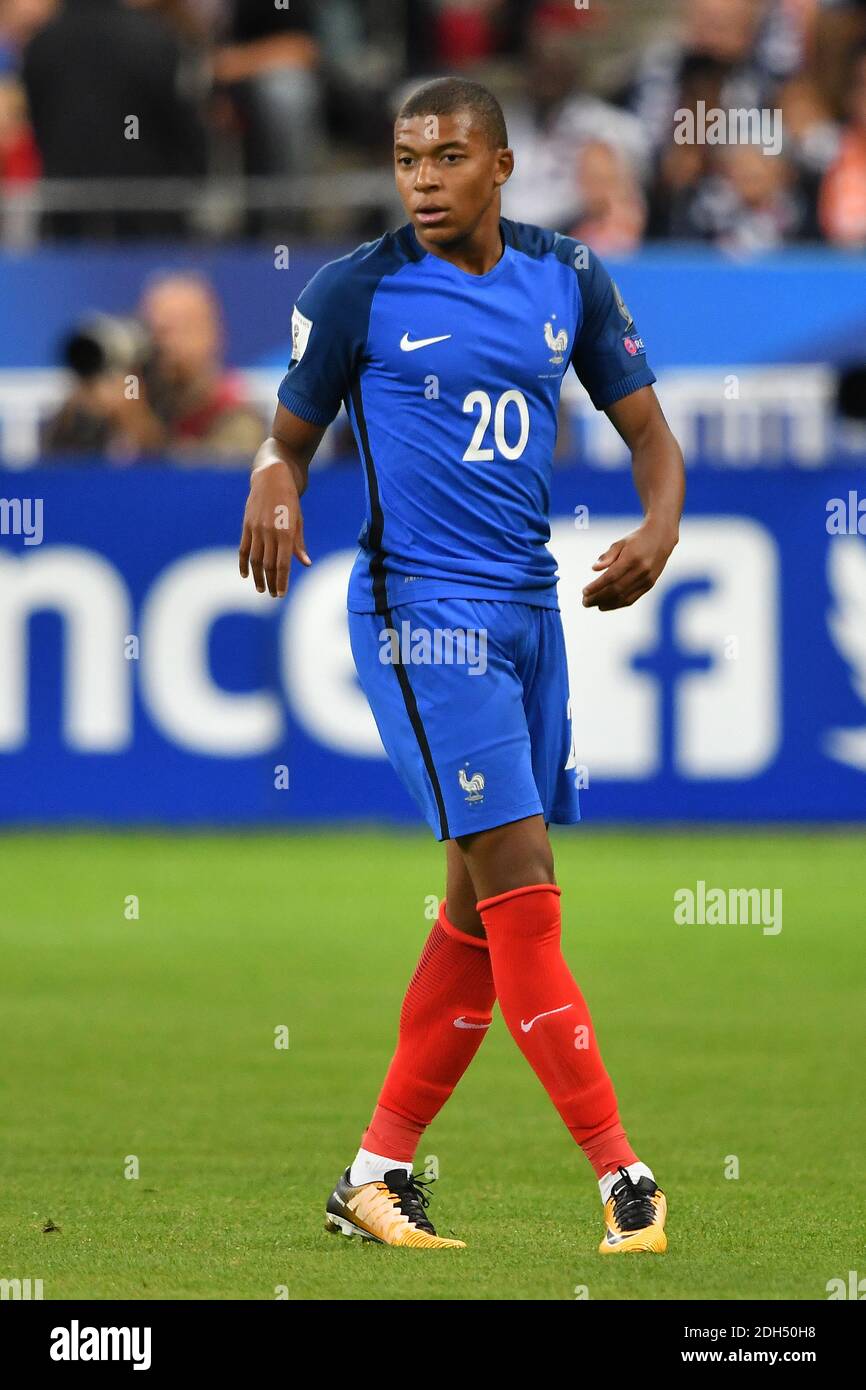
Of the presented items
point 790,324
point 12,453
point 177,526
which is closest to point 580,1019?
point 177,526

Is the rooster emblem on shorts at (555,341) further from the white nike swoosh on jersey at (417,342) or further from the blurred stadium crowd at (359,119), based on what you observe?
the blurred stadium crowd at (359,119)

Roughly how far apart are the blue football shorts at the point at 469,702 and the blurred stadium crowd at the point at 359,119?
30.9 ft

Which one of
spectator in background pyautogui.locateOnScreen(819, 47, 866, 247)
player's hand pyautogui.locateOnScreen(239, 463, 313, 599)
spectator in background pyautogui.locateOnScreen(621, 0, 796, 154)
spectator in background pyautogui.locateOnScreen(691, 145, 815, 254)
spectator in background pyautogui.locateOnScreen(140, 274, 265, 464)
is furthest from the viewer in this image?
spectator in background pyautogui.locateOnScreen(621, 0, 796, 154)

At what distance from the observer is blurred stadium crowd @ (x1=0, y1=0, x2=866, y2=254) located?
14516mm

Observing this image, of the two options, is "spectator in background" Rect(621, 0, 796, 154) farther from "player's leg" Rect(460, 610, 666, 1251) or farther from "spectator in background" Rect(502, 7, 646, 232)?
"player's leg" Rect(460, 610, 666, 1251)

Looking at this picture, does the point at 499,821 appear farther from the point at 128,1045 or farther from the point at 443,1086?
the point at 128,1045

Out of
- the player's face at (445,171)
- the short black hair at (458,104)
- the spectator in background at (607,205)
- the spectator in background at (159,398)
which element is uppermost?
the spectator in background at (607,205)

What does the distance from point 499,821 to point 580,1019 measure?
1.47 ft

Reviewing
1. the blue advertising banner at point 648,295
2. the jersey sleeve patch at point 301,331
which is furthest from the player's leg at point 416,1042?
the blue advertising banner at point 648,295

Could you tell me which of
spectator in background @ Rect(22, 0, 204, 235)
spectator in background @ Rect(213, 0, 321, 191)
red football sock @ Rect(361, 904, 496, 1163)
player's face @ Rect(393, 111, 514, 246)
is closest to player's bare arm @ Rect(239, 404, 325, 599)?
player's face @ Rect(393, 111, 514, 246)

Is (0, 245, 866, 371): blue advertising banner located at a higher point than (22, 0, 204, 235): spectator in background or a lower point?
lower

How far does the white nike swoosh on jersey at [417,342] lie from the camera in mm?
5180

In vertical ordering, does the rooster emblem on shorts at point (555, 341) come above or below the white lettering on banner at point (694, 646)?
below

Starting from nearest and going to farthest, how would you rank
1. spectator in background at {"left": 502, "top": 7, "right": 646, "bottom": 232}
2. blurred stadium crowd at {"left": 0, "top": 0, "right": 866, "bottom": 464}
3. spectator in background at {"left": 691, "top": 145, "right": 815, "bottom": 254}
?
blurred stadium crowd at {"left": 0, "top": 0, "right": 866, "bottom": 464} → spectator in background at {"left": 691, "top": 145, "right": 815, "bottom": 254} → spectator in background at {"left": 502, "top": 7, "right": 646, "bottom": 232}
